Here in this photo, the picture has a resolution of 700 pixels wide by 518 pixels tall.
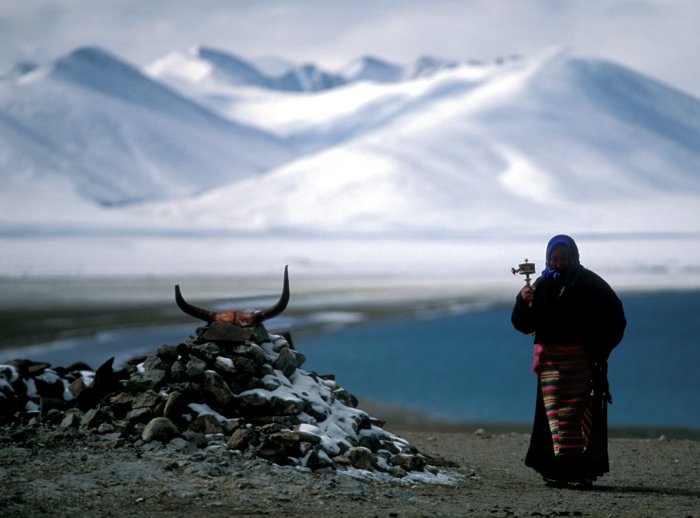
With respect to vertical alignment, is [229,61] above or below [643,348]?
above

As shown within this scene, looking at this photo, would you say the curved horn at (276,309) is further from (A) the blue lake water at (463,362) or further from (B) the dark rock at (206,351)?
(A) the blue lake water at (463,362)

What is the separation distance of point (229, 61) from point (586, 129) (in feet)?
168

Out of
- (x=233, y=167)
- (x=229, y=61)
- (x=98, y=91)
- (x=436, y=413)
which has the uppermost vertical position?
(x=229, y=61)

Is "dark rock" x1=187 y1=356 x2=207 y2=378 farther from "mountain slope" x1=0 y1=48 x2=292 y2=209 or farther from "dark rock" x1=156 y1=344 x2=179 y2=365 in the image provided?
"mountain slope" x1=0 y1=48 x2=292 y2=209

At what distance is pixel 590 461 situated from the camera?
285 inches

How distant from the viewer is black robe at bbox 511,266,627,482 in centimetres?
715

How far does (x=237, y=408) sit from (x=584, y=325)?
2.29 metres

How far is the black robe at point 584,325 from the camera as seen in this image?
23.5 feet

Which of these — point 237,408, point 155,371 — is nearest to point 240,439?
point 237,408

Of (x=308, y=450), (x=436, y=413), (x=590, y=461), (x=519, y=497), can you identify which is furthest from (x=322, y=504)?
(x=436, y=413)

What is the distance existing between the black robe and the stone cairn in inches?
42.8

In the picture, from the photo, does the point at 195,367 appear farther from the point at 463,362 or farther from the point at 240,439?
the point at 463,362

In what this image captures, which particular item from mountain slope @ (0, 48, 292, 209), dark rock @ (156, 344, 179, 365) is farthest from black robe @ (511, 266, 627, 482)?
mountain slope @ (0, 48, 292, 209)

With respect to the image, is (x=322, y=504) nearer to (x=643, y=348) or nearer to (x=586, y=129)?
(x=643, y=348)
